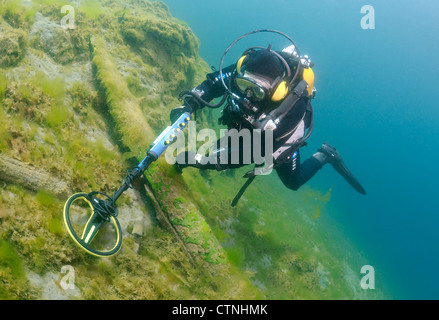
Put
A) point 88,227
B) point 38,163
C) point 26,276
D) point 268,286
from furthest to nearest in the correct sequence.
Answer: point 268,286
point 38,163
point 88,227
point 26,276

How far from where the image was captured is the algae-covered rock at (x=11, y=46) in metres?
3.91

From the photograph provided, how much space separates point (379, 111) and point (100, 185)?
10940cm

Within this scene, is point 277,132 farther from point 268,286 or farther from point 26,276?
point 268,286

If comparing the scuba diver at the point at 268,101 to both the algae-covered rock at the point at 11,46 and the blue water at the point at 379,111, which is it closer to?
the algae-covered rock at the point at 11,46

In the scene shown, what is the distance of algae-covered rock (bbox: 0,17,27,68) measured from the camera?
391cm

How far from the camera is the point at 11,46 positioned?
3.97m

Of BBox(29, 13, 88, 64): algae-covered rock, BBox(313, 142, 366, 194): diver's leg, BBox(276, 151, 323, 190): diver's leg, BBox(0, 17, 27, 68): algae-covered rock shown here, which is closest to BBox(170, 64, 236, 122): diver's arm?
BBox(276, 151, 323, 190): diver's leg

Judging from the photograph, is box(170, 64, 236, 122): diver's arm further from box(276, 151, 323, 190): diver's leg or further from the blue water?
the blue water

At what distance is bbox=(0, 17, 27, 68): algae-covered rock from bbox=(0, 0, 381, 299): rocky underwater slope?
0.02 m

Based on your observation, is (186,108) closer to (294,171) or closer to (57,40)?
(294,171)

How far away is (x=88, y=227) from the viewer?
2.75m

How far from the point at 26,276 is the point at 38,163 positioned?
1457 mm

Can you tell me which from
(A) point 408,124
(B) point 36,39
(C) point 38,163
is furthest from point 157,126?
(A) point 408,124
